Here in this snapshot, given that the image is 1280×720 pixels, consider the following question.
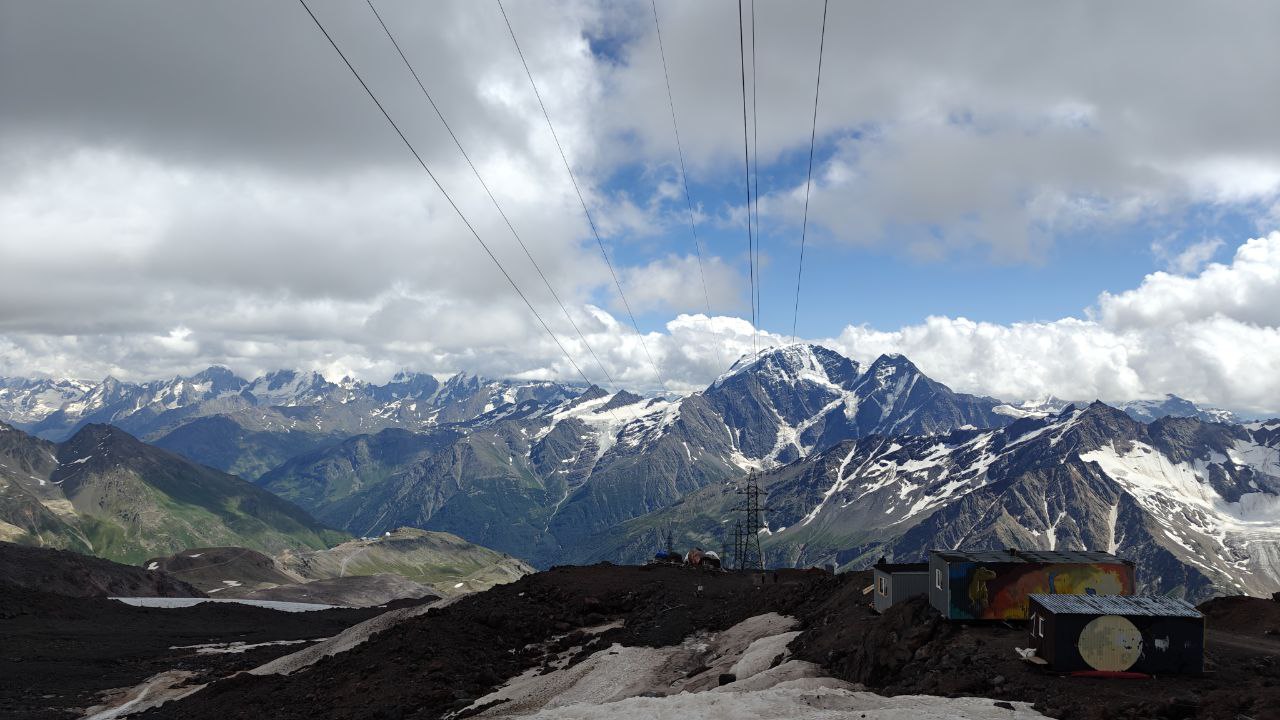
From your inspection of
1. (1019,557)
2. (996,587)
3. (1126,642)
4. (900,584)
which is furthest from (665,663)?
(1126,642)

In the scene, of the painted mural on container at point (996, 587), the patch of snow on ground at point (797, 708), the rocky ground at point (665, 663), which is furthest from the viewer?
the painted mural on container at point (996, 587)

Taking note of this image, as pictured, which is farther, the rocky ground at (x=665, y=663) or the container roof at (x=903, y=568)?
the container roof at (x=903, y=568)

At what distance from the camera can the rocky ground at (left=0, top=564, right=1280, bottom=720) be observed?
31422mm

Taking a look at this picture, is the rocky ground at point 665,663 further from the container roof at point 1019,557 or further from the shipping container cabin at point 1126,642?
the container roof at point 1019,557

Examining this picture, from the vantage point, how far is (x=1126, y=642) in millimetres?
32969

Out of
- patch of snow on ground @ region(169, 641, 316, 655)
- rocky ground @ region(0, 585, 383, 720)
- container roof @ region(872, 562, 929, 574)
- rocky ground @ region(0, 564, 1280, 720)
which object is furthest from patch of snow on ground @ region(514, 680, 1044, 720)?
patch of snow on ground @ region(169, 641, 316, 655)

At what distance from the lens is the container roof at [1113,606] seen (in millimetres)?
33125

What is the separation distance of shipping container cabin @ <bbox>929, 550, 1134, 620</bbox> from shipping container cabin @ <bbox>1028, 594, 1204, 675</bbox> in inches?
261

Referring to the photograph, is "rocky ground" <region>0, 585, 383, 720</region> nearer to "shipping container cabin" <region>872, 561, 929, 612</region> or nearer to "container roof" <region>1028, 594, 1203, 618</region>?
"shipping container cabin" <region>872, 561, 929, 612</region>

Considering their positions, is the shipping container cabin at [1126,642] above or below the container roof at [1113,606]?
below

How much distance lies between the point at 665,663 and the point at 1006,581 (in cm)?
2053

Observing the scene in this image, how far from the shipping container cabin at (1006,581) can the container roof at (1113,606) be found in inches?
158

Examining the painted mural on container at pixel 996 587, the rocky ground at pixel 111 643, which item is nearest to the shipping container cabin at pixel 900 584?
the painted mural on container at pixel 996 587

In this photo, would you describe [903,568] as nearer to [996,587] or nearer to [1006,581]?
[996,587]
